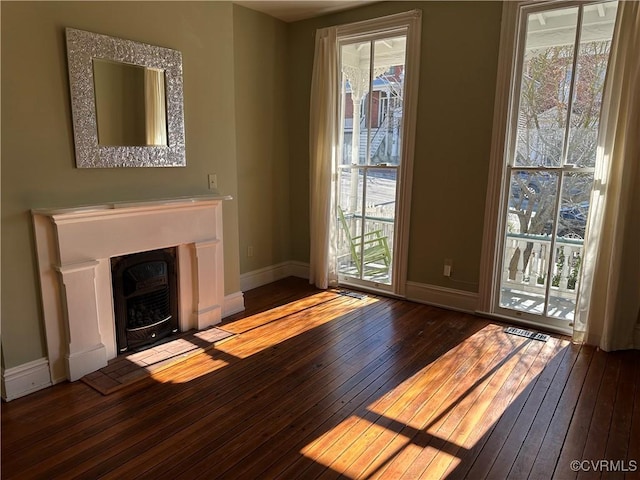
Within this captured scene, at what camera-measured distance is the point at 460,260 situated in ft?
12.1

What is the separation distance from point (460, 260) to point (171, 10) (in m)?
2.98

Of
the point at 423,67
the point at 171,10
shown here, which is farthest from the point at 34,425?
the point at 423,67

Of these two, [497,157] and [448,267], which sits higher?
[497,157]

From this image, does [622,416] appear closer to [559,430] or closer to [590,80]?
[559,430]

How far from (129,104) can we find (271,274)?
2389mm

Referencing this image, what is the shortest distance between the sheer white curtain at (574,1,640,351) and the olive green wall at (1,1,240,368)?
2926mm

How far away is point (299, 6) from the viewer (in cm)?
389

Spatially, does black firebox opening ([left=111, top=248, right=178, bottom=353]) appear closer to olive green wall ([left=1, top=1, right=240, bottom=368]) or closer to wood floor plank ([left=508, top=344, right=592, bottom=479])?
olive green wall ([left=1, top=1, right=240, bottom=368])

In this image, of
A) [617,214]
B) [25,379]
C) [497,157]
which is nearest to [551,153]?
[497,157]

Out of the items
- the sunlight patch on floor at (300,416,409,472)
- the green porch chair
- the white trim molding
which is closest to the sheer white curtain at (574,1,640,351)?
the white trim molding

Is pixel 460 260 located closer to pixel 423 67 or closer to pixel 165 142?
pixel 423 67

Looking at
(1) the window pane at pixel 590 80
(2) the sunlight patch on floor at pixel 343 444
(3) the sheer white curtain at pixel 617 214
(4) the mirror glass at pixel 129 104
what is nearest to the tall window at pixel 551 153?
(1) the window pane at pixel 590 80

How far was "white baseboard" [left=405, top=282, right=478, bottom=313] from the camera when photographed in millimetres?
3703

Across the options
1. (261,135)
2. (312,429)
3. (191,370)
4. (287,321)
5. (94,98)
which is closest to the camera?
(312,429)
